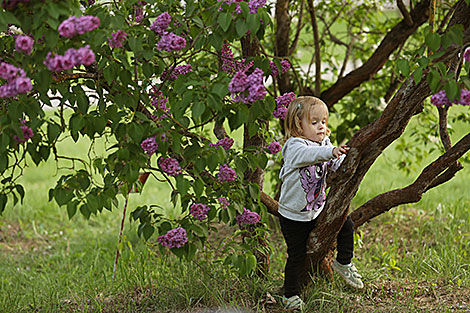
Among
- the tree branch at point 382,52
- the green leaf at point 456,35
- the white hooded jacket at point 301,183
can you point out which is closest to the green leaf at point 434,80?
the green leaf at point 456,35

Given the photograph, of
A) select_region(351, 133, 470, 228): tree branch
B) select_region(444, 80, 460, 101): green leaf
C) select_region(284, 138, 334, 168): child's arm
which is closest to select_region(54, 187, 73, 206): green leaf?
select_region(284, 138, 334, 168): child's arm

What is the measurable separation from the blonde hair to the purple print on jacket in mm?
155

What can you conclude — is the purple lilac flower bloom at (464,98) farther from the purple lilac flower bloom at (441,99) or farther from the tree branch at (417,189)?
the tree branch at (417,189)

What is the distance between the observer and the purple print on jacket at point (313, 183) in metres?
2.58

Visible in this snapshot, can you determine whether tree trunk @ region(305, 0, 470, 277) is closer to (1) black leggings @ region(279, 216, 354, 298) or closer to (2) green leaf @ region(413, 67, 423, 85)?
(1) black leggings @ region(279, 216, 354, 298)

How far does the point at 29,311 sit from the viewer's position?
2.84 meters

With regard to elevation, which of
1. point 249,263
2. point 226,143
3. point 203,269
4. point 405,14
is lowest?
point 203,269

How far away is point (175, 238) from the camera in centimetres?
222

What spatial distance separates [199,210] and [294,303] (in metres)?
0.65

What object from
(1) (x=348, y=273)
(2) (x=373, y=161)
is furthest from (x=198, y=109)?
(1) (x=348, y=273)

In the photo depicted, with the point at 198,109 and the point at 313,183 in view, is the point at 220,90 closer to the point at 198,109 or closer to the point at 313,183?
the point at 198,109

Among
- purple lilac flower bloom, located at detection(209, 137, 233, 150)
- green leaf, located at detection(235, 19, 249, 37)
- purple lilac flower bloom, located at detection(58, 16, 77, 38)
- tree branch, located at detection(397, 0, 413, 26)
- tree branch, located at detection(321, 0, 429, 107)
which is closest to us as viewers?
purple lilac flower bloom, located at detection(58, 16, 77, 38)

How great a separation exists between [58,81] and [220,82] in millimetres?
699

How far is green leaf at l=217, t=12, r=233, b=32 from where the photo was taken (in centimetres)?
186
